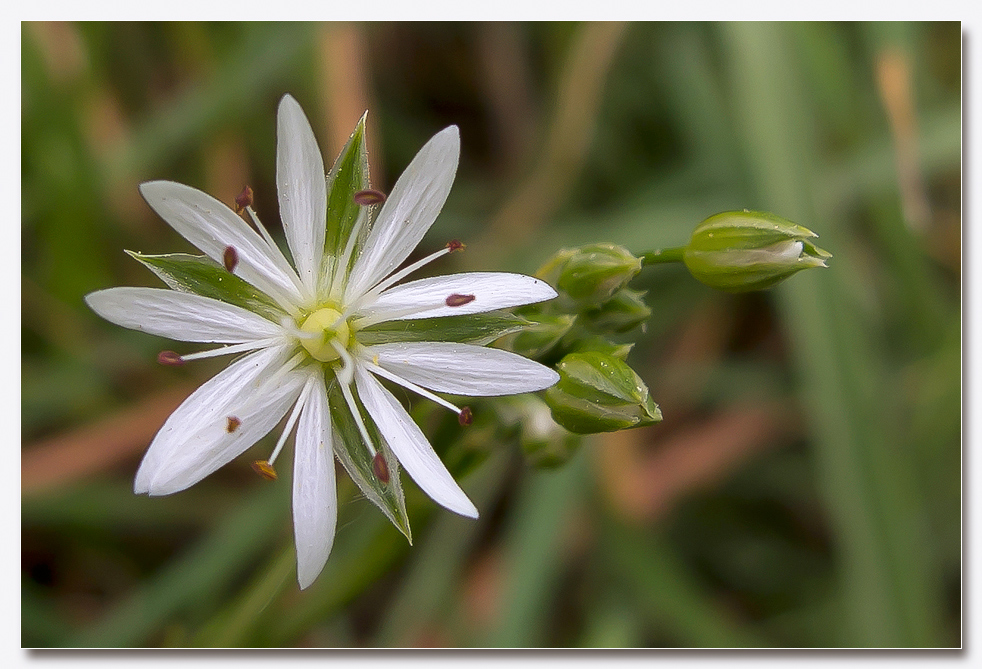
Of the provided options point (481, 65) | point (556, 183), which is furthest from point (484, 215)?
point (481, 65)

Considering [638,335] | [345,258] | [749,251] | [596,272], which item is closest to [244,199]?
[345,258]

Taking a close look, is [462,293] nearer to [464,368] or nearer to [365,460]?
[464,368]

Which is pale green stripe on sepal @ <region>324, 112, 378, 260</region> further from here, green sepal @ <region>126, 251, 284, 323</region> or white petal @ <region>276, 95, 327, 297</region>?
green sepal @ <region>126, 251, 284, 323</region>

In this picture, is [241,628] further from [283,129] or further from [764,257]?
[764,257]

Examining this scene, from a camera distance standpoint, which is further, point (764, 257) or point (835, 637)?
point (835, 637)


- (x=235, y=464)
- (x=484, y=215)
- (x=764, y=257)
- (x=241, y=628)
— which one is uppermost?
(x=484, y=215)
